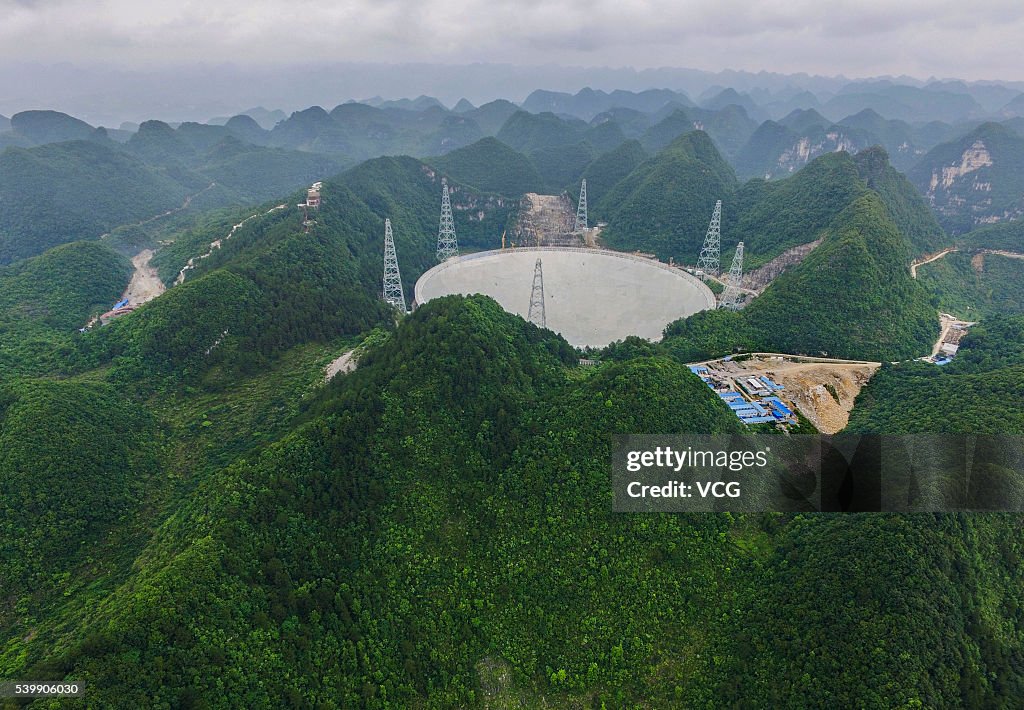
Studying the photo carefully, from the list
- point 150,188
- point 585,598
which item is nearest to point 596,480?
point 585,598

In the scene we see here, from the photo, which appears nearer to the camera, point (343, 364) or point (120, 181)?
point (343, 364)

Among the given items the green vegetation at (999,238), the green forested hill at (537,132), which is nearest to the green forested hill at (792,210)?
the green vegetation at (999,238)

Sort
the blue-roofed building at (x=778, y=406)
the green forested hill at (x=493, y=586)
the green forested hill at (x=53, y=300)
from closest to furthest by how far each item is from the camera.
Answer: the green forested hill at (x=493, y=586)
the blue-roofed building at (x=778, y=406)
the green forested hill at (x=53, y=300)

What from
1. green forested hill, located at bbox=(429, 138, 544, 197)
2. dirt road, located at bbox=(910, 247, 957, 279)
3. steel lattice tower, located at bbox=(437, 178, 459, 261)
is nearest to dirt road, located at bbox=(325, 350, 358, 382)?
steel lattice tower, located at bbox=(437, 178, 459, 261)

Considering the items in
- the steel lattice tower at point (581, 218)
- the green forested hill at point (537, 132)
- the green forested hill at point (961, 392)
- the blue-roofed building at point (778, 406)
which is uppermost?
the green forested hill at point (537, 132)

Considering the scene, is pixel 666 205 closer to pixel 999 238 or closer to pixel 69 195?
pixel 999 238

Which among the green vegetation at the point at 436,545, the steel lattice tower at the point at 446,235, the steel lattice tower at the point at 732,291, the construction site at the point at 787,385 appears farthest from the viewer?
the steel lattice tower at the point at 446,235

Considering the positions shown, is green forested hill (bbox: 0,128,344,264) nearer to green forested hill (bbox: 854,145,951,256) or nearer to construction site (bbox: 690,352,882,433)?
construction site (bbox: 690,352,882,433)

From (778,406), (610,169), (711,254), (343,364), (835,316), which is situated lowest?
(778,406)

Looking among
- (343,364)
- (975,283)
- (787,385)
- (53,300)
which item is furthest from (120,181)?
(975,283)

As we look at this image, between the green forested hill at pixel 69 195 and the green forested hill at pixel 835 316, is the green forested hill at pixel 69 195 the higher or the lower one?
the higher one

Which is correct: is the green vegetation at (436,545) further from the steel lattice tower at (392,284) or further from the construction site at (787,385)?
the steel lattice tower at (392,284)
